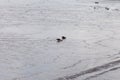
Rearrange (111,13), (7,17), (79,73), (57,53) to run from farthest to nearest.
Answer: (111,13), (7,17), (57,53), (79,73)

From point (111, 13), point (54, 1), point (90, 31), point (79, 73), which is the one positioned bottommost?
point (79, 73)

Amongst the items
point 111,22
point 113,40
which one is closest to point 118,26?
point 111,22

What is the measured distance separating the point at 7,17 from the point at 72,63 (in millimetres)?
6564

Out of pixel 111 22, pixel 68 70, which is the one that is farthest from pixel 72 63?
pixel 111 22

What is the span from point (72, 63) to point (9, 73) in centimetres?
177

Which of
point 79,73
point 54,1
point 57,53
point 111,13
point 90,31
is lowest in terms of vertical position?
point 79,73

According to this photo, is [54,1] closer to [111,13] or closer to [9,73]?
[111,13]

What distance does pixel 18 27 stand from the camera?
37.6 feet

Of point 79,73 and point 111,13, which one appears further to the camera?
point 111,13

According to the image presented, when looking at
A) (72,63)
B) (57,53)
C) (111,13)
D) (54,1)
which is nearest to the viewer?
(72,63)

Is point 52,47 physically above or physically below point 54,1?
below

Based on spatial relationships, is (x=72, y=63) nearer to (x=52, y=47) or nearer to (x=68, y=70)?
(x=68, y=70)

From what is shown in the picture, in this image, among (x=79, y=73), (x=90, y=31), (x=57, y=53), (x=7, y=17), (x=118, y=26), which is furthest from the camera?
(x=7, y=17)

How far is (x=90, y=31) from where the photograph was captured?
10.9 m
